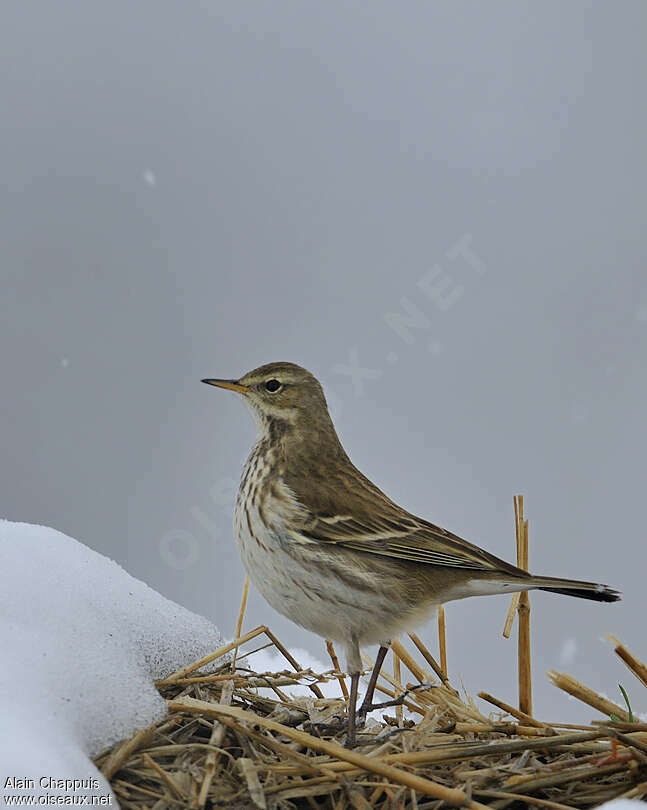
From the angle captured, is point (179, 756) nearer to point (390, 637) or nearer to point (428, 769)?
point (428, 769)

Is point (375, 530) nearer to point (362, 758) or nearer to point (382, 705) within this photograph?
point (382, 705)

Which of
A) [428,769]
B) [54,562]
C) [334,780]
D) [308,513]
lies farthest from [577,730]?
[54,562]

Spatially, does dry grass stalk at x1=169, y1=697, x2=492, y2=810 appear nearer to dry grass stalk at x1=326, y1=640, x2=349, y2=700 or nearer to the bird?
the bird

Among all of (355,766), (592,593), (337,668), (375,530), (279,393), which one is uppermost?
(279,393)

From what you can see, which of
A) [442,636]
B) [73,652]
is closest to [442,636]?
[442,636]

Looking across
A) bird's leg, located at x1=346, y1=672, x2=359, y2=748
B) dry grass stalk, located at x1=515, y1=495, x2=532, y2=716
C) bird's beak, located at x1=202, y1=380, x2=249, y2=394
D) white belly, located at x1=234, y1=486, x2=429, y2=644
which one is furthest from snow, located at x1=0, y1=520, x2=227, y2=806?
dry grass stalk, located at x1=515, y1=495, x2=532, y2=716
